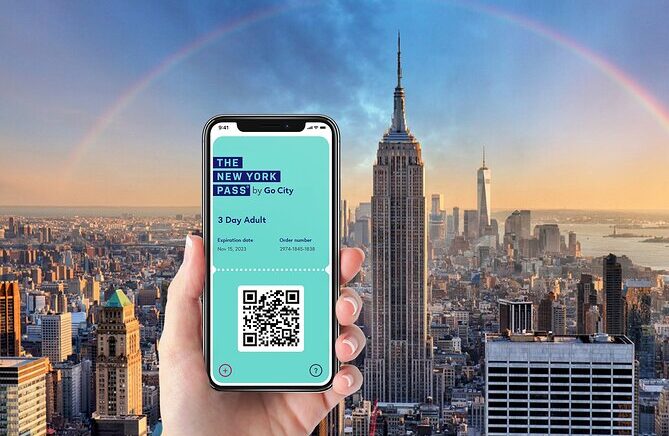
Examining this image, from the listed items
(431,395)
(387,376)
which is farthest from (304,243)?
(387,376)

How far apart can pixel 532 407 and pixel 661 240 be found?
1869 mm

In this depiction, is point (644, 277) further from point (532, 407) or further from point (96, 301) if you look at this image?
point (96, 301)

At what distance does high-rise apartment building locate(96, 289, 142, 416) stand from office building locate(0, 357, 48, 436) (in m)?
0.37

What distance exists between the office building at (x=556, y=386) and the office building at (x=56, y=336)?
349cm

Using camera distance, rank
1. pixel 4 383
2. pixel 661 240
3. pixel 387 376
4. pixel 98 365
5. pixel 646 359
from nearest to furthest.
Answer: pixel 4 383 < pixel 98 365 < pixel 646 359 < pixel 661 240 < pixel 387 376

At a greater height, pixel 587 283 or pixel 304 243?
pixel 304 243

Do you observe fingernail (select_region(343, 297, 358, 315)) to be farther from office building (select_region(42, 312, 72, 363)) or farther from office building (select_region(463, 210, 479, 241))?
office building (select_region(463, 210, 479, 241))

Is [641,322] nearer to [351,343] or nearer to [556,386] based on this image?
[556,386]

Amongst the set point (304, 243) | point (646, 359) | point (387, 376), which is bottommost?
point (387, 376)

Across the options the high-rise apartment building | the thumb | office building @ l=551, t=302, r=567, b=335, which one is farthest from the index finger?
office building @ l=551, t=302, r=567, b=335

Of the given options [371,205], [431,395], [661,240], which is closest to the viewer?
[661,240]

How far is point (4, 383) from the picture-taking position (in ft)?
16.6

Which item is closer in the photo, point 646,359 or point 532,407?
point 646,359

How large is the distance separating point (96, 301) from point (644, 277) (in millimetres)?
4379
